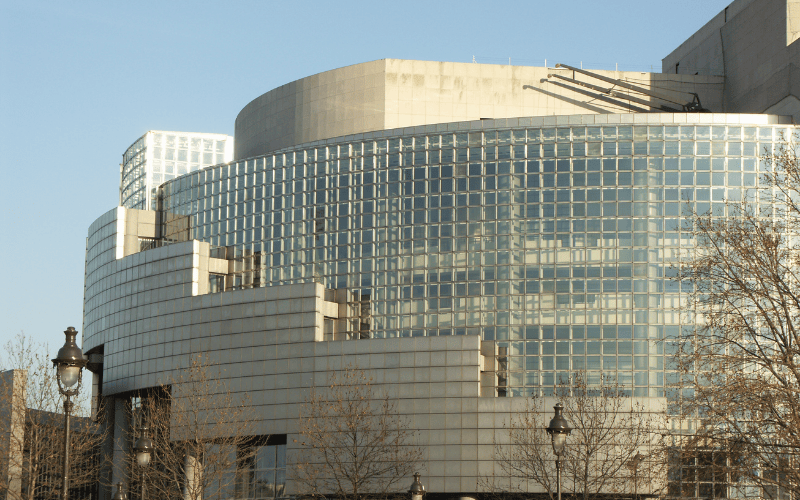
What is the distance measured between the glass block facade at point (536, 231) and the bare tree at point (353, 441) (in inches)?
227

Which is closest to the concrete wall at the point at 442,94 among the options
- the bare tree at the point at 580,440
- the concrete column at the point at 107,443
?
the bare tree at the point at 580,440

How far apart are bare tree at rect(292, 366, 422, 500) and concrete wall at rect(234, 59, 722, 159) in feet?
75.9

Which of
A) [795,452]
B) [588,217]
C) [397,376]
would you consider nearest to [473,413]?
[397,376]

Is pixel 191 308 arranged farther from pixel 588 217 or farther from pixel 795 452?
pixel 795 452

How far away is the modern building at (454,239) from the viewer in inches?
2963

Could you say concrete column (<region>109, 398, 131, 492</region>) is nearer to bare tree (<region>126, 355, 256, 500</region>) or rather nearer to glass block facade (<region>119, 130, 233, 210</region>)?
bare tree (<region>126, 355, 256, 500</region>)

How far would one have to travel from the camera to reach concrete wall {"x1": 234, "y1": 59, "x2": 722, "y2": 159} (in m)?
88.7

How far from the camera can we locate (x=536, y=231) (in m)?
77.1

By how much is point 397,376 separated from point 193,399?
49.0 ft

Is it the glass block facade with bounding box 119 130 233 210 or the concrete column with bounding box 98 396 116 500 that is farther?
the glass block facade with bounding box 119 130 233 210

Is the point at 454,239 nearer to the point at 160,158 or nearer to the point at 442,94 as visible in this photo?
the point at 442,94

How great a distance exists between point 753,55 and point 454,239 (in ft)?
97.5

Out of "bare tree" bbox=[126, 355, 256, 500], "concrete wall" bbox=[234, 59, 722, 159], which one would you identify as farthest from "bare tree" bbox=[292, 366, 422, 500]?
"concrete wall" bbox=[234, 59, 722, 159]

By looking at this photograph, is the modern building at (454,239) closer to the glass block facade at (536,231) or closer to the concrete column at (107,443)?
the glass block facade at (536,231)
